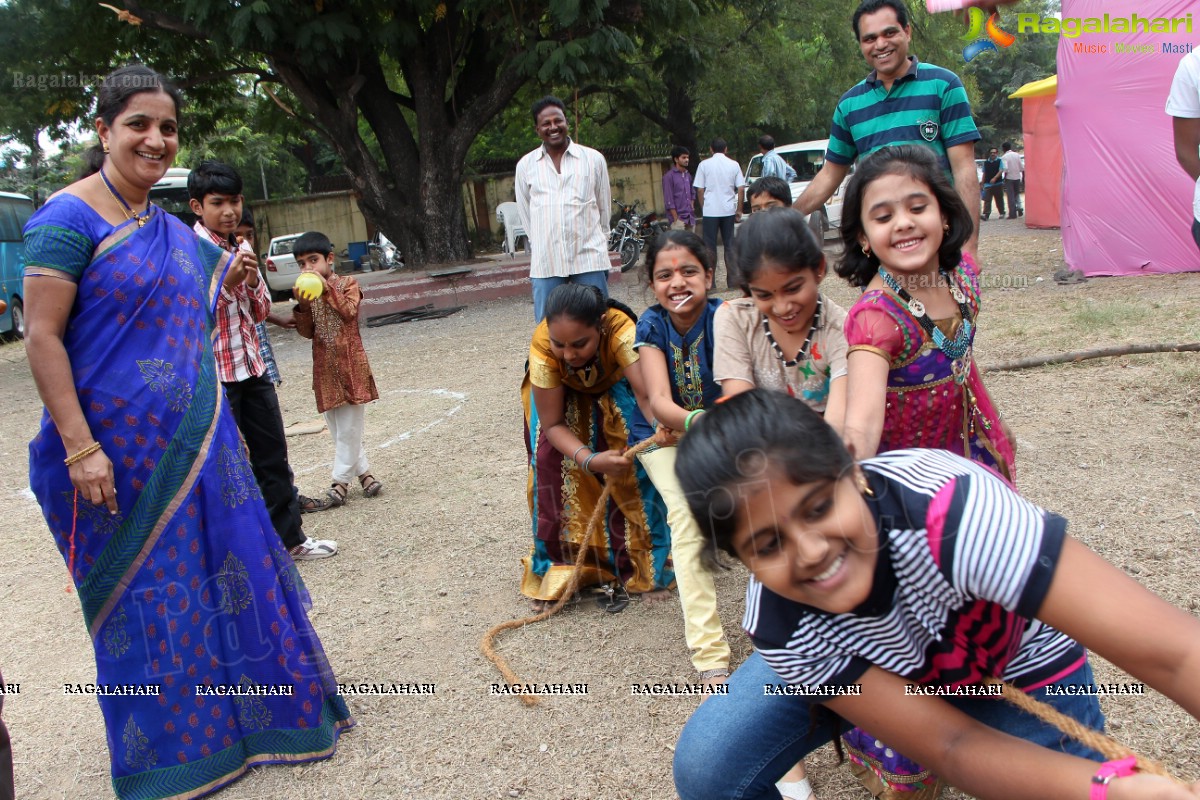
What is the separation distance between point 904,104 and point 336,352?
9.38ft

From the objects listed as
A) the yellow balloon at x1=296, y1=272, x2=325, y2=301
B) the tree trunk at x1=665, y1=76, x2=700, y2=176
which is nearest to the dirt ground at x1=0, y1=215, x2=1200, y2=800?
the yellow balloon at x1=296, y1=272, x2=325, y2=301

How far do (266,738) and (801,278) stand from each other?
1950 mm

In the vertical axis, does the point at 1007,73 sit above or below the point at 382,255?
above

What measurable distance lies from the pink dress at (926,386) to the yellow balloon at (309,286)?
2.94 metres

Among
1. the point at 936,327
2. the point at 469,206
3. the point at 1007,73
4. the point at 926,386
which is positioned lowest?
the point at 926,386

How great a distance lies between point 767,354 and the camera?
2.56 meters

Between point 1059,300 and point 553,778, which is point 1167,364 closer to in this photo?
point 1059,300

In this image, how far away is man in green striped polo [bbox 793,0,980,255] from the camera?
132 inches

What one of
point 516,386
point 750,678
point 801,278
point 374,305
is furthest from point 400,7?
point 750,678

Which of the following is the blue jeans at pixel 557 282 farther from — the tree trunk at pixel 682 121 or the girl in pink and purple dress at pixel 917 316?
the tree trunk at pixel 682 121

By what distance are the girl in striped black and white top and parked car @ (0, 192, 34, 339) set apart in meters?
15.0

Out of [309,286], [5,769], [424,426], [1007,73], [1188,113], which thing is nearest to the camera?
[5,769]

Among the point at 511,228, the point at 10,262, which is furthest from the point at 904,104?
the point at 10,262

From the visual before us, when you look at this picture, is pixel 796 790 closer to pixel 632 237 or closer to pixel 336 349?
pixel 336 349
